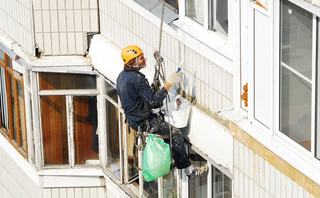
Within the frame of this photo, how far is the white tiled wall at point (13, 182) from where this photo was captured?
1492 centimetres

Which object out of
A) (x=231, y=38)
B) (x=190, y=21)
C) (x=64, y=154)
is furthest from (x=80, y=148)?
(x=231, y=38)

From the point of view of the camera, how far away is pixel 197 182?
36.5ft

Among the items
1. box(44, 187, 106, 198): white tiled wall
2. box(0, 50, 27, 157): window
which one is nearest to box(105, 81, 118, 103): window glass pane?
box(44, 187, 106, 198): white tiled wall

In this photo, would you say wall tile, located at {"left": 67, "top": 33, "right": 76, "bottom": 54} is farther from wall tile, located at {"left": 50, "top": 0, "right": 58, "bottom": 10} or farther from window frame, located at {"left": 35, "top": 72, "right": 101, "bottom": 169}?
window frame, located at {"left": 35, "top": 72, "right": 101, "bottom": 169}

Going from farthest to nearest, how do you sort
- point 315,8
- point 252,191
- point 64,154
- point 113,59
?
point 64,154, point 113,59, point 252,191, point 315,8

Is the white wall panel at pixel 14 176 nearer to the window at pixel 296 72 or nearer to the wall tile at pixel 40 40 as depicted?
the wall tile at pixel 40 40

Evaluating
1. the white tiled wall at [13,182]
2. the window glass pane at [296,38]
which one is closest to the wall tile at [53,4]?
the white tiled wall at [13,182]

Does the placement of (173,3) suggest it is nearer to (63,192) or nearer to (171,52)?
(171,52)

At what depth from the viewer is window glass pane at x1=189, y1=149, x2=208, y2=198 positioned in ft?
35.8

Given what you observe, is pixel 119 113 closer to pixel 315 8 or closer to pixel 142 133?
pixel 142 133

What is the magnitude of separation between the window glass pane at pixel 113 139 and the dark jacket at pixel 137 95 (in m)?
2.24

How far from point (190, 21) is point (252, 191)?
213 cm

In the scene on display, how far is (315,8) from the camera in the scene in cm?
730

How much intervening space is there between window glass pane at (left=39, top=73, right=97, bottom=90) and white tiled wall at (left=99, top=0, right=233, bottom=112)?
0.95 m
